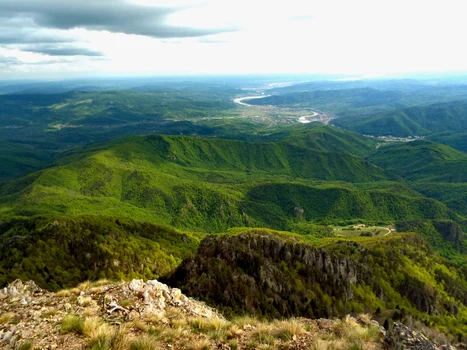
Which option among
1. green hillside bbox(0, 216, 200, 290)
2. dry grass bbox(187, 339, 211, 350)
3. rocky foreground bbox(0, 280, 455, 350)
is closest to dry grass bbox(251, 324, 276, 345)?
rocky foreground bbox(0, 280, 455, 350)

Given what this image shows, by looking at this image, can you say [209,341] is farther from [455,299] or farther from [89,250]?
[455,299]

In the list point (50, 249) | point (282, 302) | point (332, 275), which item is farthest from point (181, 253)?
point (282, 302)

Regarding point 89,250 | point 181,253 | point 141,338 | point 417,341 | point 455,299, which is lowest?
Answer: point 455,299

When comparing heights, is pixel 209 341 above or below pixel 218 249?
above

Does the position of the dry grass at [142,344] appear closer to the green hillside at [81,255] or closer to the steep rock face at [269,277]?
the steep rock face at [269,277]

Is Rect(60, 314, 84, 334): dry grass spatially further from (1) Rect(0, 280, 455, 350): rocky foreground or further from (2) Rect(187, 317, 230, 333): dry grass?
(2) Rect(187, 317, 230, 333): dry grass

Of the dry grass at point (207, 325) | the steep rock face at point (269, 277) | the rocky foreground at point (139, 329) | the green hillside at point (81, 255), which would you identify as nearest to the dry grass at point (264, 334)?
the rocky foreground at point (139, 329)
